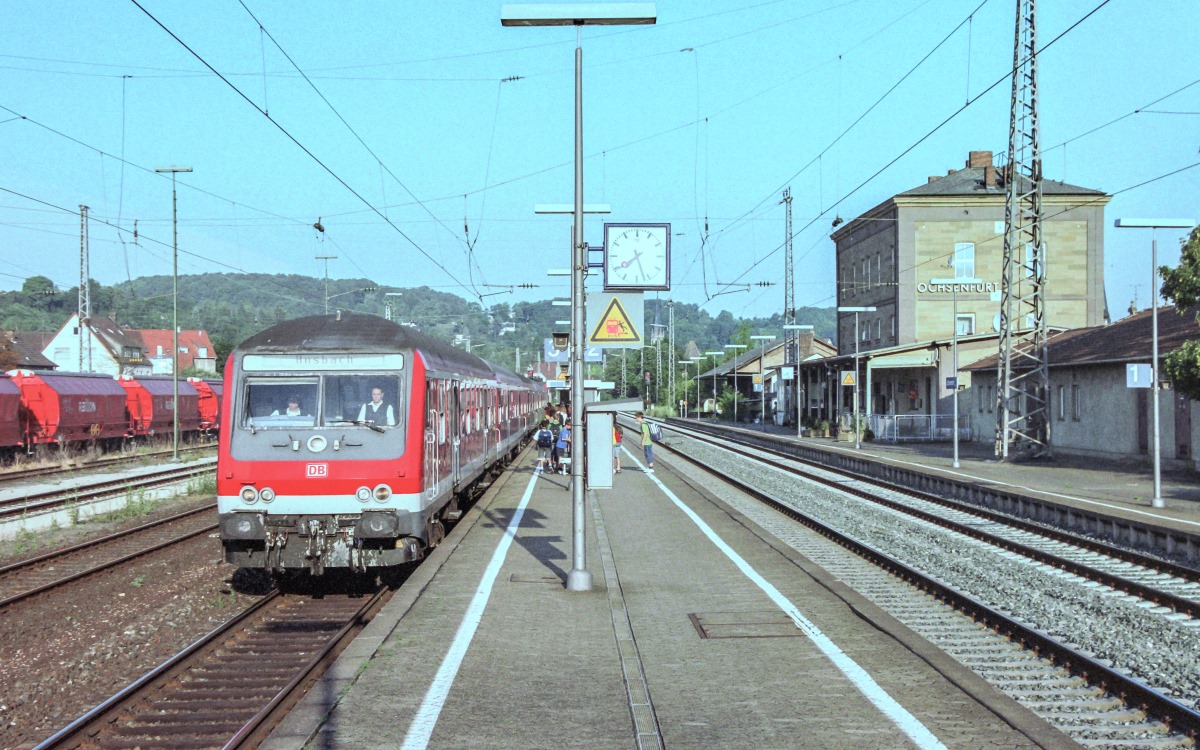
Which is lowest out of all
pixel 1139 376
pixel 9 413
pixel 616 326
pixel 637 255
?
pixel 9 413

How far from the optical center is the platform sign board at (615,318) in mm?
11695

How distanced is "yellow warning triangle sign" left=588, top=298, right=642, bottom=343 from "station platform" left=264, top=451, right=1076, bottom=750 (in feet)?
8.81

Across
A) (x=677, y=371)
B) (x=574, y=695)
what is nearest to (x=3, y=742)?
(x=574, y=695)

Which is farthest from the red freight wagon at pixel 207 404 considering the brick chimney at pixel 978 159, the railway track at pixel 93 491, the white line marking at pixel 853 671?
the brick chimney at pixel 978 159

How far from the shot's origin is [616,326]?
11.7 metres

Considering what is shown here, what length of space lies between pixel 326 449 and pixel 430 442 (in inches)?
54.9

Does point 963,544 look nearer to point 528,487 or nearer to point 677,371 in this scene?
point 528,487

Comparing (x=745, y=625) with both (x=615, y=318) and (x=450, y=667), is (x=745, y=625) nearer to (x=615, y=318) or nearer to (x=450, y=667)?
(x=450, y=667)

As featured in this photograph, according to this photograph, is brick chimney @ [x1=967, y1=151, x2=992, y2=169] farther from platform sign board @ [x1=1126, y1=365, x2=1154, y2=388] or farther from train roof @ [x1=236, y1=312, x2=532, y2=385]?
train roof @ [x1=236, y1=312, x2=532, y2=385]

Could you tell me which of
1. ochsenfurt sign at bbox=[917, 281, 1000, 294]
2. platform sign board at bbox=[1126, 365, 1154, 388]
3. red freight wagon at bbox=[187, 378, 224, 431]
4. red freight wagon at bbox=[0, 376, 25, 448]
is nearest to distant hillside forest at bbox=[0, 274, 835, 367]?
red freight wagon at bbox=[187, 378, 224, 431]

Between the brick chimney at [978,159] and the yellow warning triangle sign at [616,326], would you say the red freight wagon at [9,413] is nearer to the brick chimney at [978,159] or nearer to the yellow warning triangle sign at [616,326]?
the yellow warning triangle sign at [616,326]

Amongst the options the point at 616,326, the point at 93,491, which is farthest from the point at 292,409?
the point at 93,491

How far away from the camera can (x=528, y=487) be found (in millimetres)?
25156

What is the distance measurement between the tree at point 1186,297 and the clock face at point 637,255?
13.1 meters
